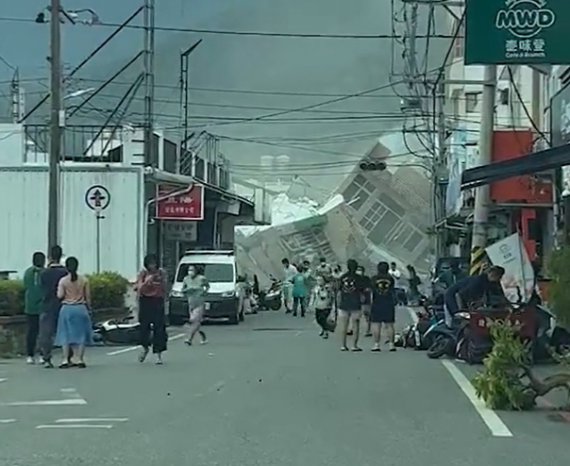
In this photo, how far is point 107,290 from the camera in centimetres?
3064

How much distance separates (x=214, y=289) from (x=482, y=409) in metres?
22.0

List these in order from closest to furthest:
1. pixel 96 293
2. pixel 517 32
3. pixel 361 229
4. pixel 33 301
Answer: pixel 517 32, pixel 33 301, pixel 96 293, pixel 361 229

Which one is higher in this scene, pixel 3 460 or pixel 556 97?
pixel 556 97

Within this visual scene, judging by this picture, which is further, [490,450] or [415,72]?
[415,72]

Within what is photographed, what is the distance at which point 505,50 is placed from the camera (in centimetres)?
1919

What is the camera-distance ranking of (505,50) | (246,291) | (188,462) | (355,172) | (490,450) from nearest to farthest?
(188,462) → (490,450) → (505,50) → (246,291) → (355,172)

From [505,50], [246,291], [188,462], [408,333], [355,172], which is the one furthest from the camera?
[355,172]

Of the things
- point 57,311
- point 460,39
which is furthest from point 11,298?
point 460,39

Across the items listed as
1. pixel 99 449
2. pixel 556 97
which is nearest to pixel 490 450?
pixel 99 449

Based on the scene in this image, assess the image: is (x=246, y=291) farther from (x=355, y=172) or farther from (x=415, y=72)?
(x=355, y=172)

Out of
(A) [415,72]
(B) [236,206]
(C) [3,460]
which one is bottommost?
(C) [3,460]

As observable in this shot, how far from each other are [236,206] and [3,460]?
4471cm

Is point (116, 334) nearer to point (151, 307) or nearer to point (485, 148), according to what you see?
point (151, 307)

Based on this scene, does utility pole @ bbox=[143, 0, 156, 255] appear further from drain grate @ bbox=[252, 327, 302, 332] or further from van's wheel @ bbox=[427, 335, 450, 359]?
van's wheel @ bbox=[427, 335, 450, 359]
